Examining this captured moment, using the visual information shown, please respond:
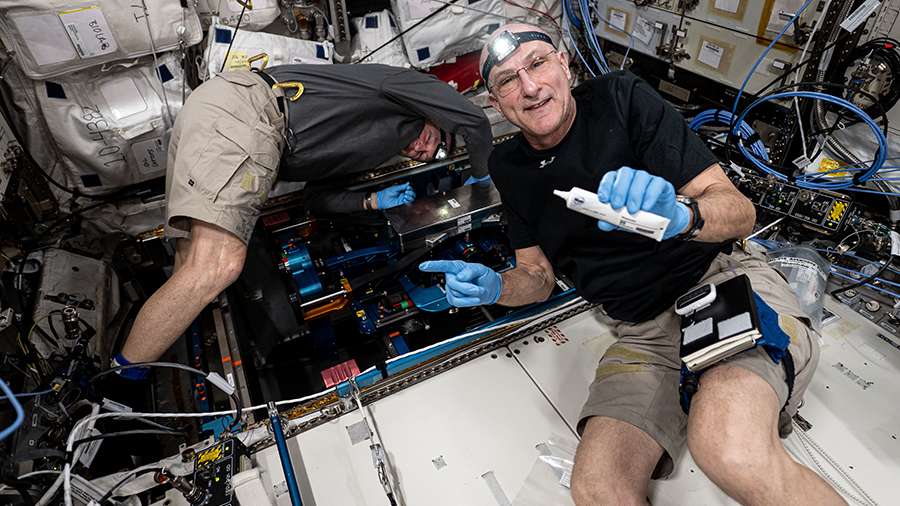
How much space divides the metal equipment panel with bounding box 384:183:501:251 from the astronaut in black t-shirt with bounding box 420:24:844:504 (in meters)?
0.65

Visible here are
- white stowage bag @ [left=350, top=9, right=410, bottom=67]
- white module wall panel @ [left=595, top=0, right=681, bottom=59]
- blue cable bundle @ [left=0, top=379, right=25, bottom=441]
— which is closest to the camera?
blue cable bundle @ [left=0, top=379, right=25, bottom=441]

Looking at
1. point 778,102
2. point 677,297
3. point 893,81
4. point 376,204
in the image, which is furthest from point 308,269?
point 893,81

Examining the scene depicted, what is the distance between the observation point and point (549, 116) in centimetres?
173

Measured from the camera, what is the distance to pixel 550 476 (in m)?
1.71

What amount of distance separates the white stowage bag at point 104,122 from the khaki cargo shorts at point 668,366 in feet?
A: 9.72

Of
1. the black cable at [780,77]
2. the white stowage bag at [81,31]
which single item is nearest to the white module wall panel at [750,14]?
the black cable at [780,77]

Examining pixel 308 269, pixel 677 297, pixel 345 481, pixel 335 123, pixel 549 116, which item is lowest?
pixel 345 481

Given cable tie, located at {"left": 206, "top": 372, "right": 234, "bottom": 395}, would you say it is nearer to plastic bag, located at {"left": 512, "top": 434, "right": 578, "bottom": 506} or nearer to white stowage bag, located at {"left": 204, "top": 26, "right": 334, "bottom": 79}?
plastic bag, located at {"left": 512, "top": 434, "right": 578, "bottom": 506}

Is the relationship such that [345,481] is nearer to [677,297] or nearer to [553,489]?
[553,489]

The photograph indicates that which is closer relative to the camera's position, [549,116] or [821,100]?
[549,116]

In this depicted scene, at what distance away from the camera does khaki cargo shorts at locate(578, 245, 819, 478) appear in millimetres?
1595

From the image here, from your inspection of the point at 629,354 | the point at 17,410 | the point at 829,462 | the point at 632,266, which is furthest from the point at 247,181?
the point at 829,462

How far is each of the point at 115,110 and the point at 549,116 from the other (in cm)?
265

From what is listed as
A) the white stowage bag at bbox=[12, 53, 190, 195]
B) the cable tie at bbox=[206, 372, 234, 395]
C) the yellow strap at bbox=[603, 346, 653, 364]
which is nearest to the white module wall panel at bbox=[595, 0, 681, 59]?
the yellow strap at bbox=[603, 346, 653, 364]
